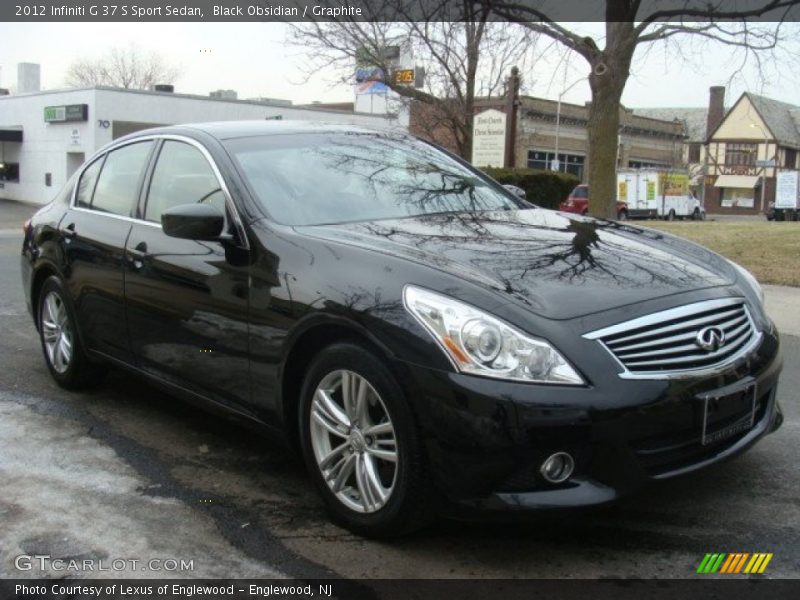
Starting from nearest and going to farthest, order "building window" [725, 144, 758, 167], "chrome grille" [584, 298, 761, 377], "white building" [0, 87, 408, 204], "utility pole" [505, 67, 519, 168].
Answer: "chrome grille" [584, 298, 761, 377], "utility pole" [505, 67, 519, 168], "white building" [0, 87, 408, 204], "building window" [725, 144, 758, 167]

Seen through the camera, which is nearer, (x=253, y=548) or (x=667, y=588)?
(x=667, y=588)

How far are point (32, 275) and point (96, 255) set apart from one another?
118 centimetres

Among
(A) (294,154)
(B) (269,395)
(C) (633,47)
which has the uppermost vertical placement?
(C) (633,47)

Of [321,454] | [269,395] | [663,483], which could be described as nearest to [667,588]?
[663,483]

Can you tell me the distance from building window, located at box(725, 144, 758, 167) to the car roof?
76967 mm

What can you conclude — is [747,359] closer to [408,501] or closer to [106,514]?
[408,501]

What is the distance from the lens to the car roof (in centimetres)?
446

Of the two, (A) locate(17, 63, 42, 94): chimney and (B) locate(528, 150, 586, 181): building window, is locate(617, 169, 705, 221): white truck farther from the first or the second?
(A) locate(17, 63, 42, 94): chimney

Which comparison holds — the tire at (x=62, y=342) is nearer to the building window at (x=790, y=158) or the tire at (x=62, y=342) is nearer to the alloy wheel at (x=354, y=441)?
the alloy wheel at (x=354, y=441)

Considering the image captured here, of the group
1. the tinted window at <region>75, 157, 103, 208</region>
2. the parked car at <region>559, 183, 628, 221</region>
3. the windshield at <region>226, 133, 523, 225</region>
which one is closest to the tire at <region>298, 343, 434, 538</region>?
the windshield at <region>226, 133, 523, 225</region>

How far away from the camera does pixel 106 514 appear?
3.57m

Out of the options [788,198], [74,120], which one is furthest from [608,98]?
[788,198]

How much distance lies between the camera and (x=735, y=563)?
119 inches

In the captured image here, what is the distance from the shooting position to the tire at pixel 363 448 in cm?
300
